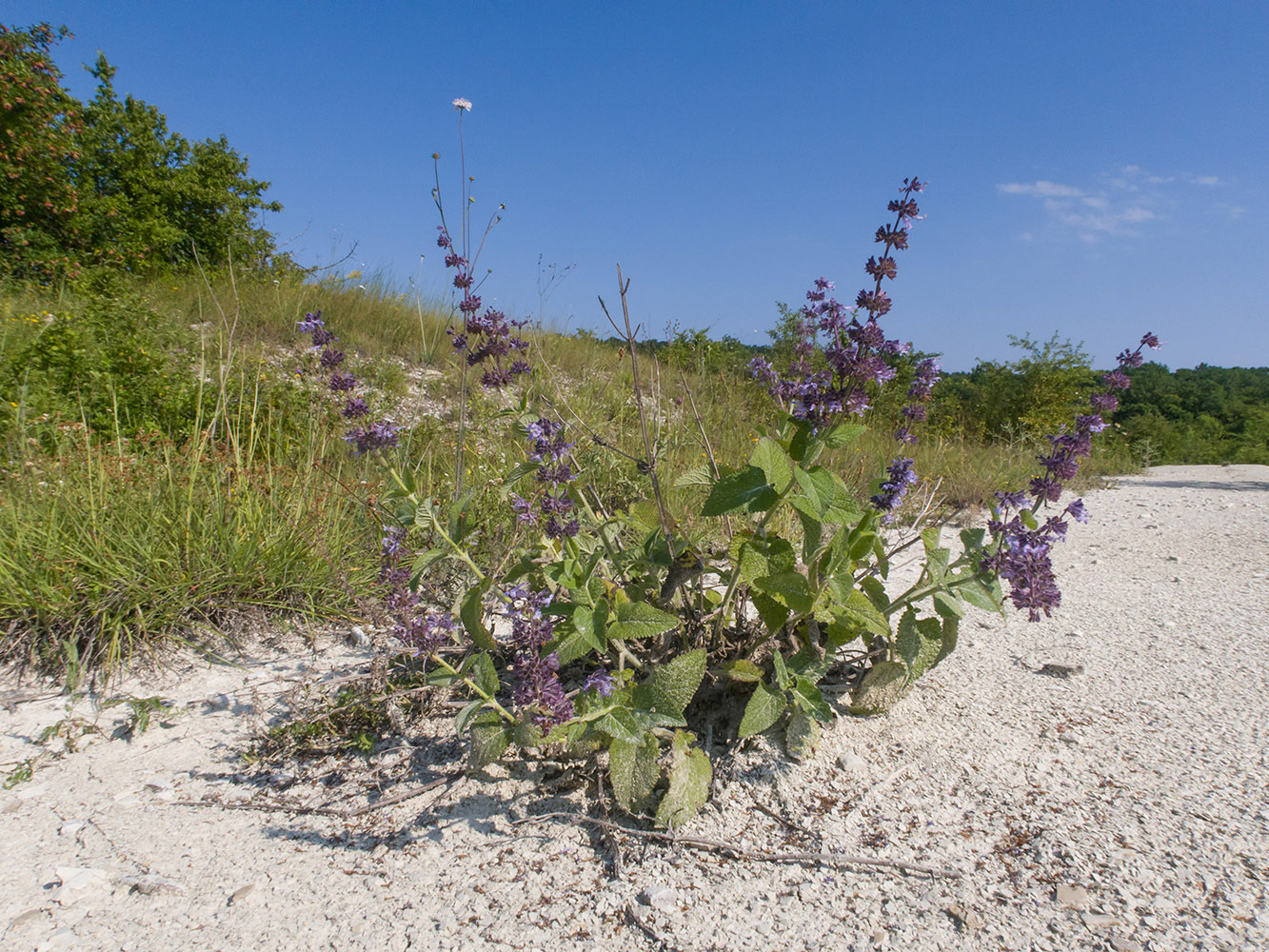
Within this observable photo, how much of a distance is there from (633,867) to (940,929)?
23.0 inches

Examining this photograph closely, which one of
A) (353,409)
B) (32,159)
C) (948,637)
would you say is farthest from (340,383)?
(32,159)

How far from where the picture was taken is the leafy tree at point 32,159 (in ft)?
36.1

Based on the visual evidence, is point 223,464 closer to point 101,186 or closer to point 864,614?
point 864,614

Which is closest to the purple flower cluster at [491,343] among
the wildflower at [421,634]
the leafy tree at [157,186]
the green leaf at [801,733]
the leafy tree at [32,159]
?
the wildflower at [421,634]

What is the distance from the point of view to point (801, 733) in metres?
1.58

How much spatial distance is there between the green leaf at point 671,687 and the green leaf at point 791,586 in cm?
22

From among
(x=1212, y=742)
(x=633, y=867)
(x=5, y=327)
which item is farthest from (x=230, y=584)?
(x=5, y=327)

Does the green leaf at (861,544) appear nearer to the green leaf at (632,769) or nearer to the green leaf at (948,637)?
the green leaf at (948,637)

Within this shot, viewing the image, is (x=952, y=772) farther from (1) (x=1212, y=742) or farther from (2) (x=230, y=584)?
(2) (x=230, y=584)

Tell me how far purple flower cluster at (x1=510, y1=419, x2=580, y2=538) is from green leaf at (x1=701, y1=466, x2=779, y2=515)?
38 cm

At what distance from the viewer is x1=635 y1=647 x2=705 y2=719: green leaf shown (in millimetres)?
1366

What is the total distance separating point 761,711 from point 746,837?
0.29 meters

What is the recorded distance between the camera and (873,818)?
1458 millimetres

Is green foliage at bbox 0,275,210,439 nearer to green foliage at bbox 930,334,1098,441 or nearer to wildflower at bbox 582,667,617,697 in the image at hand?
wildflower at bbox 582,667,617,697
